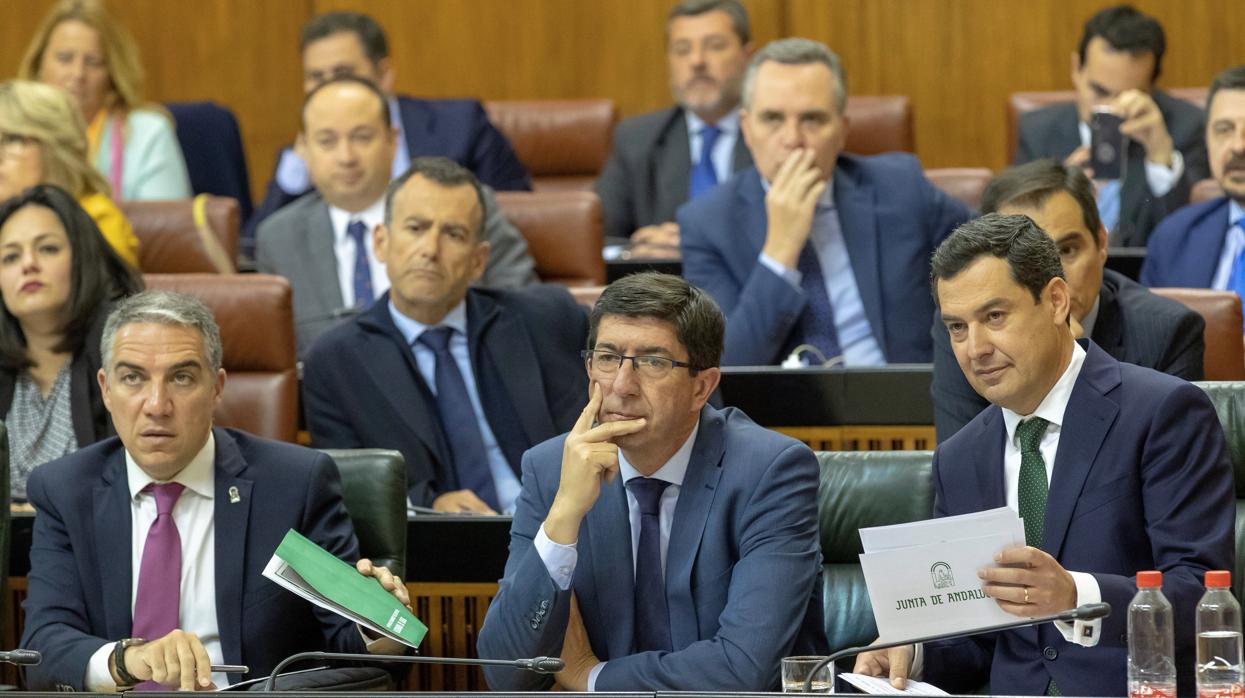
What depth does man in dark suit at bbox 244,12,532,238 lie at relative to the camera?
5.88 metres

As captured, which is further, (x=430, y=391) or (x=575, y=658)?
(x=430, y=391)

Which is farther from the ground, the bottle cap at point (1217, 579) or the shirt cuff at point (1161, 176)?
the shirt cuff at point (1161, 176)

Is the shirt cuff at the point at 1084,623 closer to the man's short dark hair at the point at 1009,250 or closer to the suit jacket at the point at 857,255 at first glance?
the man's short dark hair at the point at 1009,250

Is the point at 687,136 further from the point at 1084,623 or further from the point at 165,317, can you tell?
the point at 1084,623

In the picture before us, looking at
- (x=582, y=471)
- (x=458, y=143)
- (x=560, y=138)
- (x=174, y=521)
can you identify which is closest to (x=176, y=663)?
(x=174, y=521)

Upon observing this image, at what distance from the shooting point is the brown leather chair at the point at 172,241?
4895 millimetres

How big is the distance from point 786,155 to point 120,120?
2574mm

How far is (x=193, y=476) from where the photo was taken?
9.80ft

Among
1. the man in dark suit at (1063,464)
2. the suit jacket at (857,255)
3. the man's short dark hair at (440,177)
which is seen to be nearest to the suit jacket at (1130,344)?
the man in dark suit at (1063,464)

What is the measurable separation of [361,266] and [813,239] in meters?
1.37

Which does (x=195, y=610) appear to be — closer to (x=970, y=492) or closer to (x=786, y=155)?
(x=970, y=492)

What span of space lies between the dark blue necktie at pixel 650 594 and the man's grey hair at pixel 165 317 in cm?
88

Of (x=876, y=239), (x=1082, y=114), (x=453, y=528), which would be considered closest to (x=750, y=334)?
(x=876, y=239)

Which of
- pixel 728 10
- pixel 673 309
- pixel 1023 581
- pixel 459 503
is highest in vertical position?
pixel 728 10
